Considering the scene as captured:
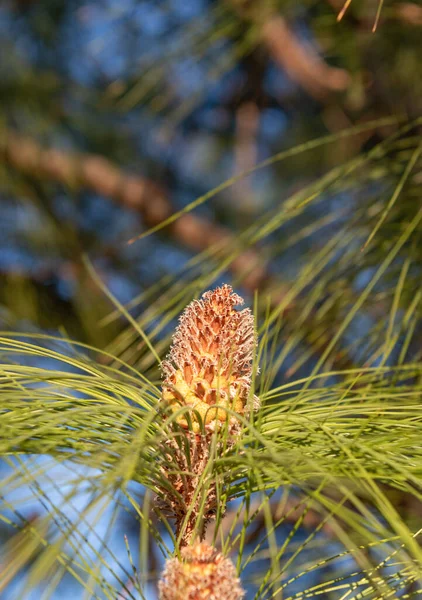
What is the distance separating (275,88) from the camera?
74.1 inches

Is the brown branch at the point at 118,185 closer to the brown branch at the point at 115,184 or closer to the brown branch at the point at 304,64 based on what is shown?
the brown branch at the point at 115,184

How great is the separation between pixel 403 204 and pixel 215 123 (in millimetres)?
1260

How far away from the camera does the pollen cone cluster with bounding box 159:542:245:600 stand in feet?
1.22

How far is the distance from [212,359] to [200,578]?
0.40 feet

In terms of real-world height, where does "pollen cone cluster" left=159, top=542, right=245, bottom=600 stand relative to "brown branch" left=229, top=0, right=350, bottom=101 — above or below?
below

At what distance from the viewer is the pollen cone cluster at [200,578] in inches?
14.7

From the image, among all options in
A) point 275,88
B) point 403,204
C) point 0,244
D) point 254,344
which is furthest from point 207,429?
point 275,88

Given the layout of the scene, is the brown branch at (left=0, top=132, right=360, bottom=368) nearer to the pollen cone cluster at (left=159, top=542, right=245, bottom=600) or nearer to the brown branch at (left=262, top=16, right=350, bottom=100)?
the brown branch at (left=262, top=16, right=350, bottom=100)

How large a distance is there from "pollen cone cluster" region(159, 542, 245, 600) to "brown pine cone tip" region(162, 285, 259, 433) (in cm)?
7

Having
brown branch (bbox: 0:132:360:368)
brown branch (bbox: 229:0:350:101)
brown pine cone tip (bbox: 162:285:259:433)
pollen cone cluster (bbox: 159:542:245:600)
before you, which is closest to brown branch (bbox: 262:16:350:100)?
brown branch (bbox: 229:0:350:101)

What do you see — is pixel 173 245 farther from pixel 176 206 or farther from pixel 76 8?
pixel 76 8

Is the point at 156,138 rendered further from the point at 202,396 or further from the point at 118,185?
the point at 202,396

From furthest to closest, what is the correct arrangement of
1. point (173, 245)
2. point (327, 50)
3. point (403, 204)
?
point (173, 245) < point (327, 50) < point (403, 204)

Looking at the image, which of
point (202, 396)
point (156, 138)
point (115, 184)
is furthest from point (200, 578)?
point (156, 138)
